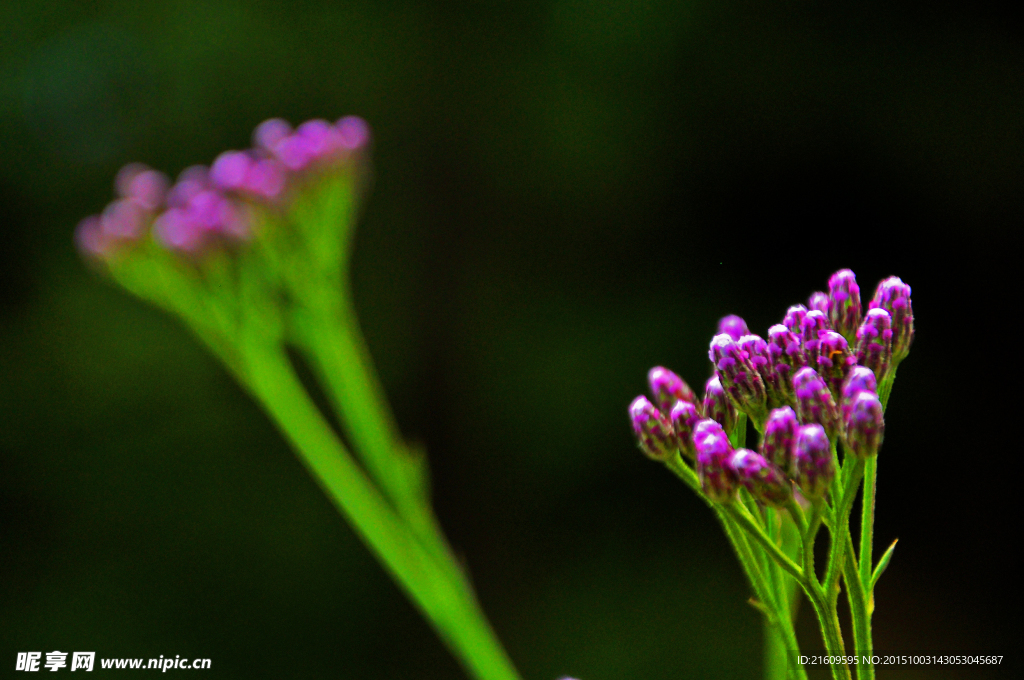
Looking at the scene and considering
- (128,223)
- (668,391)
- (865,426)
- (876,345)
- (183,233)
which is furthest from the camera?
(128,223)

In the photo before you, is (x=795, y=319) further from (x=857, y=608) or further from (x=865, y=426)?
(x=857, y=608)

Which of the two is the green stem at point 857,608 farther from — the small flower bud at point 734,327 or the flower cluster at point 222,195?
the flower cluster at point 222,195

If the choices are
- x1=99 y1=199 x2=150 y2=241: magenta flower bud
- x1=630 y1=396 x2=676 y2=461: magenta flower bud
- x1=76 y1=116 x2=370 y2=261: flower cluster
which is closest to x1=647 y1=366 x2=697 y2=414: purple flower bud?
x1=630 y1=396 x2=676 y2=461: magenta flower bud

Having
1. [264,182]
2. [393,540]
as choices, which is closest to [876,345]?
[393,540]

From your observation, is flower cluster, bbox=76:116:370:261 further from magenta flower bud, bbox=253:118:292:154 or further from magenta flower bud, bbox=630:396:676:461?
magenta flower bud, bbox=630:396:676:461

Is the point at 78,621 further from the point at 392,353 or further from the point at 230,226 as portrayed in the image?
the point at 230,226

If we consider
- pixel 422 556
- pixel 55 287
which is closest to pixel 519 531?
pixel 55 287

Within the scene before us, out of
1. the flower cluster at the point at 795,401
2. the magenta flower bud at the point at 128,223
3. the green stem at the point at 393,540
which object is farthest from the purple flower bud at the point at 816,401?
the magenta flower bud at the point at 128,223
